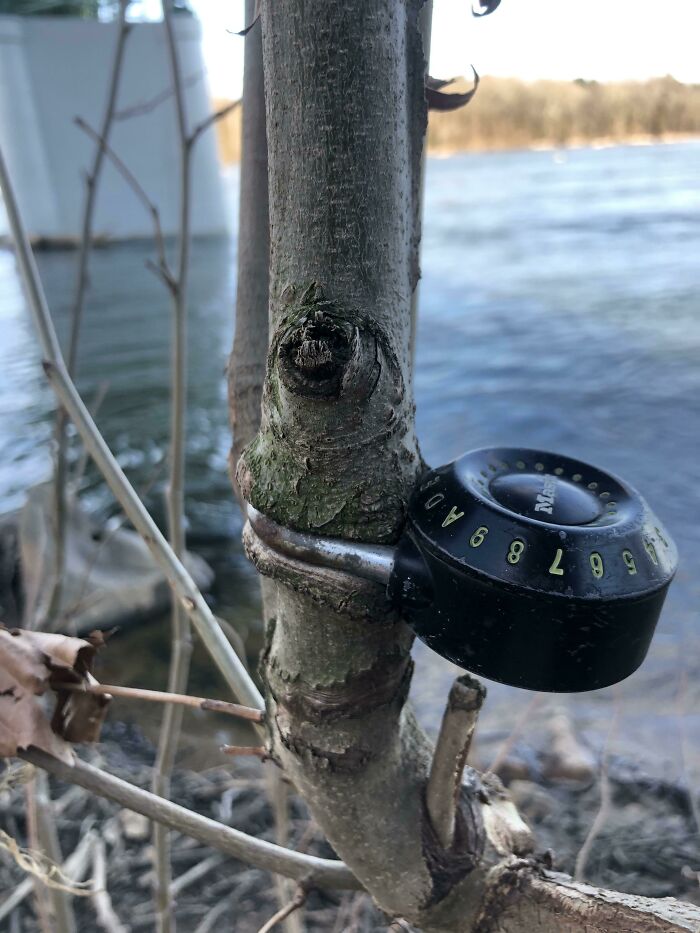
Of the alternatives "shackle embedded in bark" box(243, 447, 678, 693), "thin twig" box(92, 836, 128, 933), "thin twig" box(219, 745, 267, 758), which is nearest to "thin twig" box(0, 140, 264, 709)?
"thin twig" box(219, 745, 267, 758)

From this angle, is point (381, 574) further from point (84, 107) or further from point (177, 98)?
point (84, 107)

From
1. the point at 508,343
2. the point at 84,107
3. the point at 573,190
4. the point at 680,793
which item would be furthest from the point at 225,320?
the point at 573,190

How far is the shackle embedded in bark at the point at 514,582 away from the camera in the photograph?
1.10 ft

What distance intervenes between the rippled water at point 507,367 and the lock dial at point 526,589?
72 cm

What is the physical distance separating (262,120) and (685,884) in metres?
1.32

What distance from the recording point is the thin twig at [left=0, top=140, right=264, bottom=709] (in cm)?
55

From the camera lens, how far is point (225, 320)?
5980 mm

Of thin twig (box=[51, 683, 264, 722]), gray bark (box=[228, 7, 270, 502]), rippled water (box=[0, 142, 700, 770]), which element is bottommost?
rippled water (box=[0, 142, 700, 770])

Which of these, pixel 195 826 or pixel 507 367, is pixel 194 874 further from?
pixel 507 367

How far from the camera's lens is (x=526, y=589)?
1.09ft

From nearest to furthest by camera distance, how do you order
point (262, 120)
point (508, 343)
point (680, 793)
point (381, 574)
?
point (381, 574), point (262, 120), point (680, 793), point (508, 343)

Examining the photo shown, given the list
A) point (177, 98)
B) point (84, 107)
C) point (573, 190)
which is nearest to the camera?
point (177, 98)

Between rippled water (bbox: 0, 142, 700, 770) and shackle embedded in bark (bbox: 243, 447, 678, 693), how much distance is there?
0.71 m

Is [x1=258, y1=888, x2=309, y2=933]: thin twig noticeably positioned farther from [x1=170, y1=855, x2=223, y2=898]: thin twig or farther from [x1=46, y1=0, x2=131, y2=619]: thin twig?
[x1=170, y1=855, x2=223, y2=898]: thin twig
